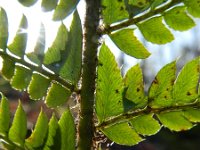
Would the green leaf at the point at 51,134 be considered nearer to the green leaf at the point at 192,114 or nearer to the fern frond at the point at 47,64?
the fern frond at the point at 47,64

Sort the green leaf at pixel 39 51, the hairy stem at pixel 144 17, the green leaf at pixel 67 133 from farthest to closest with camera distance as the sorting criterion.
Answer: the hairy stem at pixel 144 17
the green leaf at pixel 39 51
the green leaf at pixel 67 133

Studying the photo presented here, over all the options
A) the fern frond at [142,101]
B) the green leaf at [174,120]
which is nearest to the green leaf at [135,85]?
the fern frond at [142,101]

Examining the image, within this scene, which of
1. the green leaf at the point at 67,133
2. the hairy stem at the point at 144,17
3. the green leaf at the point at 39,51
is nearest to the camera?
the green leaf at the point at 67,133

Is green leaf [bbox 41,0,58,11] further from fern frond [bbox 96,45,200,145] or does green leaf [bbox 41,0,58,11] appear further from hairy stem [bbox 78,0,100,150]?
fern frond [bbox 96,45,200,145]

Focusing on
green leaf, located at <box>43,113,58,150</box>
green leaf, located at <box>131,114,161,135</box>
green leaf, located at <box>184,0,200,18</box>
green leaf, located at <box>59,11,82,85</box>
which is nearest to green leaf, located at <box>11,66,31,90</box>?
green leaf, located at <box>59,11,82,85</box>

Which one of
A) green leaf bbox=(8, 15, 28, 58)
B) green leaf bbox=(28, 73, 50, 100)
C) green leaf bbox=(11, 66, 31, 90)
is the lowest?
green leaf bbox=(28, 73, 50, 100)

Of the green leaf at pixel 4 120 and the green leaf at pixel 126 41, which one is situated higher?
the green leaf at pixel 126 41

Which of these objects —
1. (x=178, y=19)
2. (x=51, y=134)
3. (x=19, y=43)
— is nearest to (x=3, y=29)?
(x=19, y=43)

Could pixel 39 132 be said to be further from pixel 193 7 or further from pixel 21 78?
pixel 193 7

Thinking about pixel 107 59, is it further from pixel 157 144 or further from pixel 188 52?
pixel 188 52
